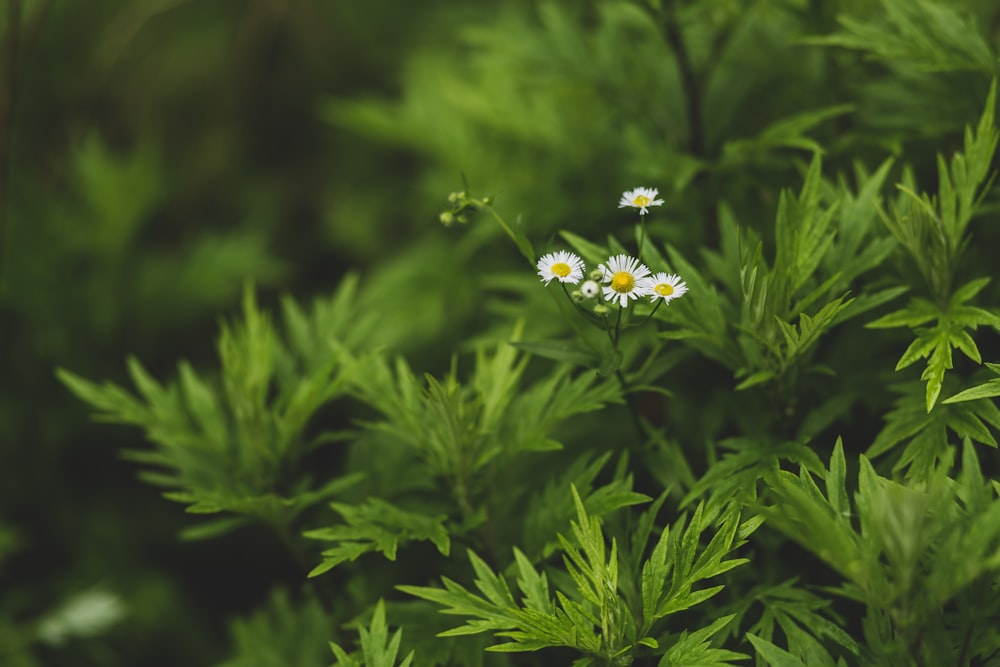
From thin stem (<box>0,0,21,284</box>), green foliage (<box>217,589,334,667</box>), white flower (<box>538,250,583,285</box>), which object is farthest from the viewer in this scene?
thin stem (<box>0,0,21,284</box>)

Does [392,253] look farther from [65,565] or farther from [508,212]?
[65,565]

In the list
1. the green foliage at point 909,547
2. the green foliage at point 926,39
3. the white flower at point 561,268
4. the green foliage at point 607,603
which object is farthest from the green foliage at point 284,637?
the green foliage at point 926,39

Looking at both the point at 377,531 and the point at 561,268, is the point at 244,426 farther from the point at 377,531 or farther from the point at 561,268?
the point at 561,268

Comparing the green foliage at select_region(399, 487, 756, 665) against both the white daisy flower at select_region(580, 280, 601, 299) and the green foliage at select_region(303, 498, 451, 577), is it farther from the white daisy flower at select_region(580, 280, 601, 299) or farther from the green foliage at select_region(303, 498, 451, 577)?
the white daisy flower at select_region(580, 280, 601, 299)

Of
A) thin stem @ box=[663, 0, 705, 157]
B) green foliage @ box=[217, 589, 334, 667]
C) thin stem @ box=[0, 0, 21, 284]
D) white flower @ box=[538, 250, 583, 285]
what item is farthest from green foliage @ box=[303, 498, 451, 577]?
thin stem @ box=[0, 0, 21, 284]

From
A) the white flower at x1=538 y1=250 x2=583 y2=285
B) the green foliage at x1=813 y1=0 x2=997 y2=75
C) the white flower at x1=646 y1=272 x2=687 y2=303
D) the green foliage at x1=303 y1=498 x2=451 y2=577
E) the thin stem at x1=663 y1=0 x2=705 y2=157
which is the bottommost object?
the green foliage at x1=303 y1=498 x2=451 y2=577

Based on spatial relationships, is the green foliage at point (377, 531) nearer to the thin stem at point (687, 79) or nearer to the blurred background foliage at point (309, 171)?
the blurred background foliage at point (309, 171)
